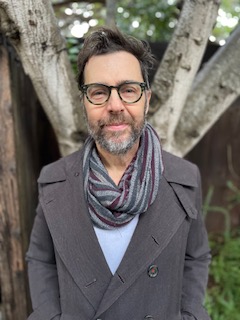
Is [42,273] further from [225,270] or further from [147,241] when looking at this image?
[225,270]

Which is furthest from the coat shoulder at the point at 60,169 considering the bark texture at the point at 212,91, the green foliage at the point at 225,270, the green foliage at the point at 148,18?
the green foliage at the point at 148,18

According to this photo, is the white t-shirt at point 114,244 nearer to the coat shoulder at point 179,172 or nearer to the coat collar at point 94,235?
the coat collar at point 94,235

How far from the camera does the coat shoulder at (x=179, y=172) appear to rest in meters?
1.62

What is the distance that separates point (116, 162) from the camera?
163cm

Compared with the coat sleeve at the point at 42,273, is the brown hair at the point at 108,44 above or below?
above

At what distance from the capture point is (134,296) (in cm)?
152

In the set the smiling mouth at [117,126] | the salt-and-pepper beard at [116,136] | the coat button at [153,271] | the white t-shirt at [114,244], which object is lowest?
the coat button at [153,271]

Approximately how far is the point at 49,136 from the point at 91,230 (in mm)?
1416

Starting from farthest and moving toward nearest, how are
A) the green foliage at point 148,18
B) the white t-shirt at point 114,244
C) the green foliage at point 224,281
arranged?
1. the green foliage at point 148,18
2. the green foliage at point 224,281
3. the white t-shirt at point 114,244

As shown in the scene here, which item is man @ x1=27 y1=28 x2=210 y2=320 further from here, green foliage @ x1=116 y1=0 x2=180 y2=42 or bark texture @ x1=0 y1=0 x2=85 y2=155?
green foliage @ x1=116 y1=0 x2=180 y2=42

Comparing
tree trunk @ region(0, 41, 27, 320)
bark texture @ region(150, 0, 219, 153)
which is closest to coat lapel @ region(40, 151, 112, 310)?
tree trunk @ region(0, 41, 27, 320)

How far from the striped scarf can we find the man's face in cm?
10

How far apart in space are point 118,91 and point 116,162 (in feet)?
1.21

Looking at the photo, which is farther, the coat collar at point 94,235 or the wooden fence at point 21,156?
the wooden fence at point 21,156
